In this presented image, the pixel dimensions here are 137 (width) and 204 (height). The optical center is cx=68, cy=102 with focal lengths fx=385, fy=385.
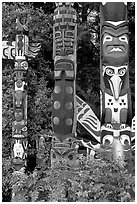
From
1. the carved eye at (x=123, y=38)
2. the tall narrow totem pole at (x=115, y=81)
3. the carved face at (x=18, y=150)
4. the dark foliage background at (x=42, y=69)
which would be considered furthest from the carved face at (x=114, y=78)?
the dark foliage background at (x=42, y=69)

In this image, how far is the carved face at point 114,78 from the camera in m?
6.10

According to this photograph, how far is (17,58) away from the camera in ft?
25.7

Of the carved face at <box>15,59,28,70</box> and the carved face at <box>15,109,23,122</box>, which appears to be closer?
the carved face at <box>15,109,23,122</box>

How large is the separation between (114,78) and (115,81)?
0.05 m

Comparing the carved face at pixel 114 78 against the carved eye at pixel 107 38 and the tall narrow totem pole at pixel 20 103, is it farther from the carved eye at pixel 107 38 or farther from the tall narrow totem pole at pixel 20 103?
the tall narrow totem pole at pixel 20 103

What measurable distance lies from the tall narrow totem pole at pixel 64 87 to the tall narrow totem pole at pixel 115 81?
0.50 meters

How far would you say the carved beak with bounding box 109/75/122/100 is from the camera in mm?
6082

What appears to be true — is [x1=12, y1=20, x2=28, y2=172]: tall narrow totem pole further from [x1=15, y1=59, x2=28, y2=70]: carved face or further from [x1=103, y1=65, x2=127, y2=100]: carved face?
[x1=103, y1=65, x2=127, y2=100]: carved face

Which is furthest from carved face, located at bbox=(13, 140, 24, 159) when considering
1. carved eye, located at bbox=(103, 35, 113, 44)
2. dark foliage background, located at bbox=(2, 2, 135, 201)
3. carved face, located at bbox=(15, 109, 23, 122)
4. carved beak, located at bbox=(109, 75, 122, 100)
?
carved eye, located at bbox=(103, 35, 113, 44)

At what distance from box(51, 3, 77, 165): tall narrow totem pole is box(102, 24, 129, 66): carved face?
0.53 meters

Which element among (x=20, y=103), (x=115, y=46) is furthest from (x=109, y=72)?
(x=20, y=103)

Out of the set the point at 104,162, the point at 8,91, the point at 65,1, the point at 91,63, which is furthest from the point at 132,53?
the point at 104,162

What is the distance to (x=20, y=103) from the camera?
7613mm

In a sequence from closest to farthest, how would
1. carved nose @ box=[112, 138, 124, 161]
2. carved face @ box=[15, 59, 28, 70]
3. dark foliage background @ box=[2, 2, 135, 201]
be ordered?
1. carved nose @ box=[112, 138, 124, 161]
2. carved face @ box=[15, 59, 28, 70]
3. dark foliage background @ box=[2, 2, 135, 201]
